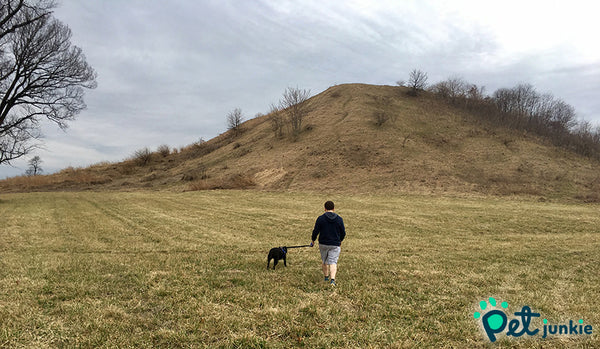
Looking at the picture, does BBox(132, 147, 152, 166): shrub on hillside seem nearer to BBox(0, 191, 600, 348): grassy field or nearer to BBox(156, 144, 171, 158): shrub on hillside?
BBox(156, 144, 171, 158): shrub on hillside

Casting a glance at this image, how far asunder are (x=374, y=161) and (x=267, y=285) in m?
37.0

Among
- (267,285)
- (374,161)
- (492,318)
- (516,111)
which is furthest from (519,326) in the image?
(516,111)

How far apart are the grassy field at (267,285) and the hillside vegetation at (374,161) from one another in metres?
21.5

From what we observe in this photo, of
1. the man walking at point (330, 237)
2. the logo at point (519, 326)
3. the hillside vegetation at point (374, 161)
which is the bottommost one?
the logo at point (519, 326)

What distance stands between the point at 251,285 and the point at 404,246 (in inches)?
299

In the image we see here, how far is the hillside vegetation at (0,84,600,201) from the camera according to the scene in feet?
120

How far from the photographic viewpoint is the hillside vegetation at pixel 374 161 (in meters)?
36.6

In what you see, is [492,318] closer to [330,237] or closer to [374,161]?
[330,237]

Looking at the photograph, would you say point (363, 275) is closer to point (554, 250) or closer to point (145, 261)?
point (145, 261)

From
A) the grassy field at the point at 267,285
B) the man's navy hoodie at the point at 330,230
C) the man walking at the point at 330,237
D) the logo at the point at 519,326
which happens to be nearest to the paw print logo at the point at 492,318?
the logo at the point at 519,326

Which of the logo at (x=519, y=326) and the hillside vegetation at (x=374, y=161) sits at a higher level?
the hillside vegetation at (x=374, y=161)

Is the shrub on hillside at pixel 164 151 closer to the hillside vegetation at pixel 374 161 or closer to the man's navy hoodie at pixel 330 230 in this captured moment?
the hillside vegetation at pixel 374 161

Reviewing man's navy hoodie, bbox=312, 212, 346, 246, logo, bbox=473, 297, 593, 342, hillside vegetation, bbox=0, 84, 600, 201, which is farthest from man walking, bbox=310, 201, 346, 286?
hillside vegetation, bbox=0, 84, 600, 201

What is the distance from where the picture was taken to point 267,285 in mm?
6922
